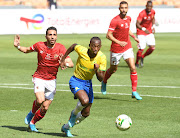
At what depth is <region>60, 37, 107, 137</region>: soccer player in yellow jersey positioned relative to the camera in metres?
9.44

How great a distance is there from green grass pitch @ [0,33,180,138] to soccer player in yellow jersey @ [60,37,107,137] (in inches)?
13.7

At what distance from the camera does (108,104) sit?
13133 mm

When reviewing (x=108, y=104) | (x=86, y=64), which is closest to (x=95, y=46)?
(x=86, y=64)

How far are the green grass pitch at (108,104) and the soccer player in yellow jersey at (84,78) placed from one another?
35cm

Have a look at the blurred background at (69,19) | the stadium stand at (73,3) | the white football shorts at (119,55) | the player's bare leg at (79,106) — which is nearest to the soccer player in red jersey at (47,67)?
the player's bare leg at (79,106)

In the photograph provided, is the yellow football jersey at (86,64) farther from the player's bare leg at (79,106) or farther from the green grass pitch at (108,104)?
the green grass pitch at (108,104)

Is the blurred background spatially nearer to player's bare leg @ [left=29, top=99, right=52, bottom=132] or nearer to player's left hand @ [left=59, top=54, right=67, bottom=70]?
player's left hand @ [left=59, top=54, right=67, bottom=70]

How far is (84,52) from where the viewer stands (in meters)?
9.75

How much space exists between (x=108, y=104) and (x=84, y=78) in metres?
3.51

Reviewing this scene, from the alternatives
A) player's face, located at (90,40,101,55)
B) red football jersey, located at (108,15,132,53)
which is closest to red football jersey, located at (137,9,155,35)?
red football jersey, located at (108,15,132,53)

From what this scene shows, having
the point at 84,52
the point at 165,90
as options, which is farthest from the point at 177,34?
the point at 84,52

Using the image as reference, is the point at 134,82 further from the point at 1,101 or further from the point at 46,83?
the point at 46,83

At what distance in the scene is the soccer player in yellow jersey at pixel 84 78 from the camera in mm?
9438

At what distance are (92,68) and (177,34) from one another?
107 feet
